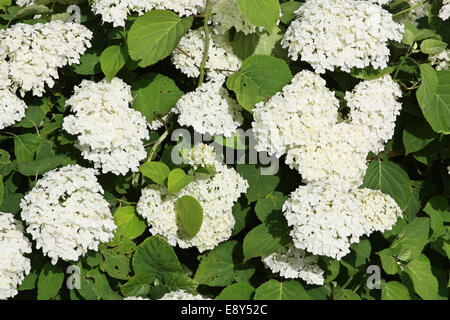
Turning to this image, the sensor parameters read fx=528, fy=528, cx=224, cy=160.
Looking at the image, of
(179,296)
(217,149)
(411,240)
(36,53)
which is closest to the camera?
(179,296)

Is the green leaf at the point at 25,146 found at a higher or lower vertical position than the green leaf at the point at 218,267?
higher

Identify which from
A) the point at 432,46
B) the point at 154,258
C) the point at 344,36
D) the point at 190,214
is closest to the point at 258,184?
the point at 190,214

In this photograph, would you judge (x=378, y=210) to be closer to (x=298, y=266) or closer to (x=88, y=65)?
(x=298, y=266)

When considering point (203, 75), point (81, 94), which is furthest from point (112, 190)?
point (203, 75)

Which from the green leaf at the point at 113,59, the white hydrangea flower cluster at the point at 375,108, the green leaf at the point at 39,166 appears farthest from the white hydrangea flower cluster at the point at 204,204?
the white hydrangea flower cluster at the point at 375,108

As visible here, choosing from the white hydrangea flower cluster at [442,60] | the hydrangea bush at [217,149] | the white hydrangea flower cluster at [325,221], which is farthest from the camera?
the white hydrangea flower cluster at [442,60]

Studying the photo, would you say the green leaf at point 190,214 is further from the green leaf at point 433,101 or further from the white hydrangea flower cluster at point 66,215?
the green leaf at point 433,101

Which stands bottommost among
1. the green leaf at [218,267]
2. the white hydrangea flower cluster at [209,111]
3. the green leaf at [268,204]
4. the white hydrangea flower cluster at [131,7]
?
the green leaf at [218,267]
